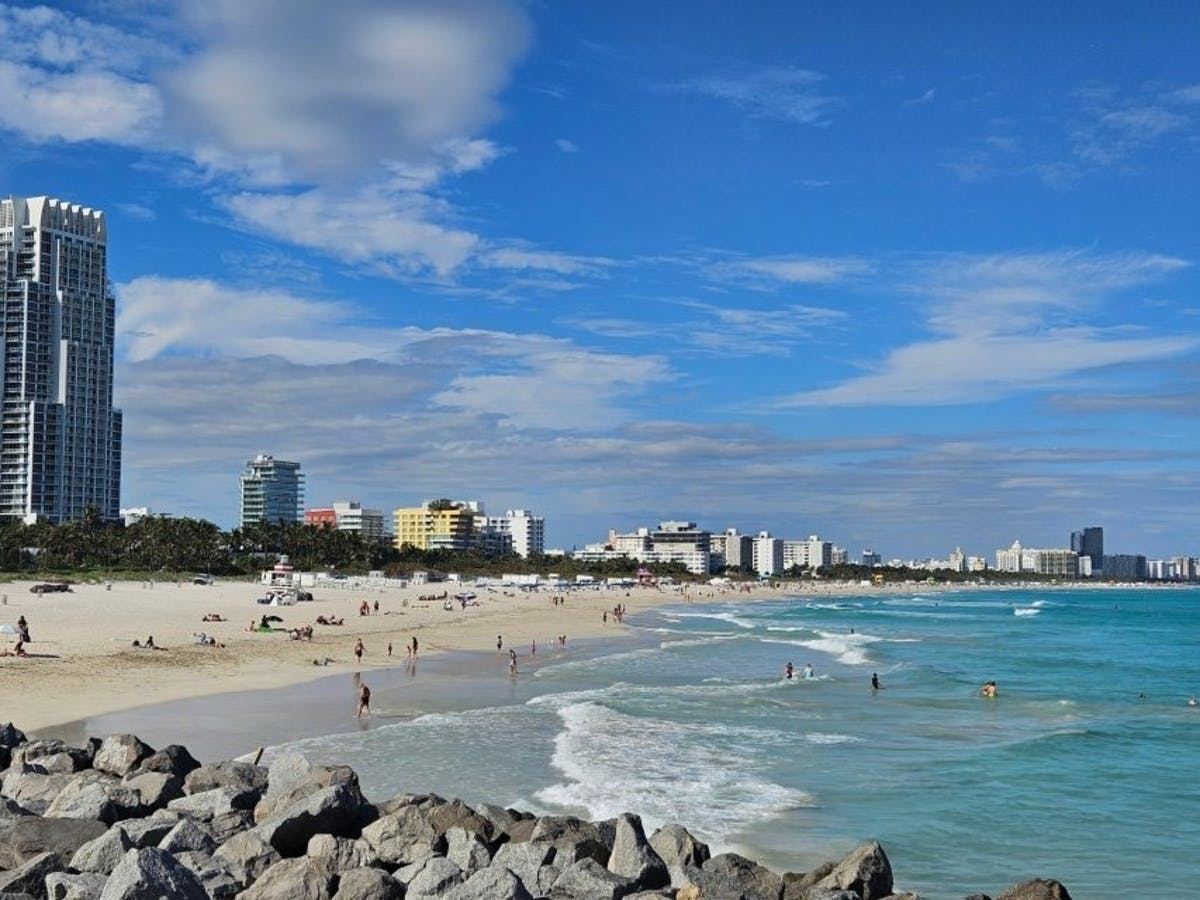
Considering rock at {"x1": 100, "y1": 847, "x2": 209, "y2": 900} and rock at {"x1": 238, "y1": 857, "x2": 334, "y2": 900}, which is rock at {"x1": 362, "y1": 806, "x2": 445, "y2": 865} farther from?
rock at {"x1": 100, "y1": 847, "x2": 209, "y2": 900}

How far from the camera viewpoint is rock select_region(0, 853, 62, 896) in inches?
357

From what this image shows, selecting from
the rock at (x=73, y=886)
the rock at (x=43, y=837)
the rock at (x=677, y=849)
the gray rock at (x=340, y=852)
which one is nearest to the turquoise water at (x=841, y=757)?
the rock at (x=677, y=849)

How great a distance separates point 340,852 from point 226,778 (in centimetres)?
443

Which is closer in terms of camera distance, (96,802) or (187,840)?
(187,840)

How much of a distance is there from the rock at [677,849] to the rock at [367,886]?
3.01m

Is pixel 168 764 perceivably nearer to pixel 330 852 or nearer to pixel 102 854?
pixel 102 854

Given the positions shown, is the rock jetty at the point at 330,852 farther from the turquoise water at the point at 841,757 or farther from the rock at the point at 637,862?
the turquoise water at the point at 841,757

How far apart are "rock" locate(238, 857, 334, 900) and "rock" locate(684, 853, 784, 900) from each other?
3.37 meters

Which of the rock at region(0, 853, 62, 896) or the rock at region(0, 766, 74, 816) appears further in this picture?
the rock at region(0, 766, 74, 816)

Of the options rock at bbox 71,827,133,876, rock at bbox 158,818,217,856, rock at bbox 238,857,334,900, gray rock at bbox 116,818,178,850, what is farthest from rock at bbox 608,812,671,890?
rock at bbox 71,827,133,876

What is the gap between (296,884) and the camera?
9547 mm

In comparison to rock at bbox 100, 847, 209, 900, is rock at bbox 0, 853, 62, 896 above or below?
below

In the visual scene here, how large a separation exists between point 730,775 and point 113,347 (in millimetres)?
137231

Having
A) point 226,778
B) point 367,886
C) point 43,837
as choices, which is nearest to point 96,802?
point 43,837
